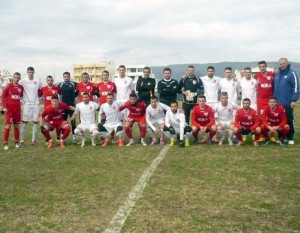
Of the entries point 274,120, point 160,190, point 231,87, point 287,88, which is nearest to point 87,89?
point 231,87

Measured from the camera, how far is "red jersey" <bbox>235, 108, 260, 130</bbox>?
31.6 ft

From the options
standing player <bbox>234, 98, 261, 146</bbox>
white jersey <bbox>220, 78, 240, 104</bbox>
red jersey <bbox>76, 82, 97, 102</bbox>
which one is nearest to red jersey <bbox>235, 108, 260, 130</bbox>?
standing player <bbox>234, 98, 261, 146</bbox>

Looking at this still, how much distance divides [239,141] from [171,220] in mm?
5706

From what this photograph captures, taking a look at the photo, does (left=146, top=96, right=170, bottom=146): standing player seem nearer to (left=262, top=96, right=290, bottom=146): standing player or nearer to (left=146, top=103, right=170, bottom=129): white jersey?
(left=146, top=103, right=170, bottom=129): white jersey

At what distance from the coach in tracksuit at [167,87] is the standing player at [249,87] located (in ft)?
6.28

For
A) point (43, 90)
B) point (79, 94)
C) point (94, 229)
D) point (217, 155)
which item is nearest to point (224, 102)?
point (217, 155)

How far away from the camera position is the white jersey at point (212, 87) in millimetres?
10516

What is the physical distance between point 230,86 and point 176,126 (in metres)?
1.94

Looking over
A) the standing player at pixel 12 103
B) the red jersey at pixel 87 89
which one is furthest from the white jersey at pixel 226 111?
the standing player at pixel 12 103

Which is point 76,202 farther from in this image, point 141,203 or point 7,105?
point 7,105

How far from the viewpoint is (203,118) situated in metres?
9.99

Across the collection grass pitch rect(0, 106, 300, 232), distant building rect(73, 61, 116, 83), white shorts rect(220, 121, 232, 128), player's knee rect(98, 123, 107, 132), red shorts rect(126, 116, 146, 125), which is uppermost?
distant building rect(73, 61, 116, 83)

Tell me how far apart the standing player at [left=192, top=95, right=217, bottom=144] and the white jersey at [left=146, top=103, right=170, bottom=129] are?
2.76ft

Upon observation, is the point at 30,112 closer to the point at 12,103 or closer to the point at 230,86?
the point at 12,103
